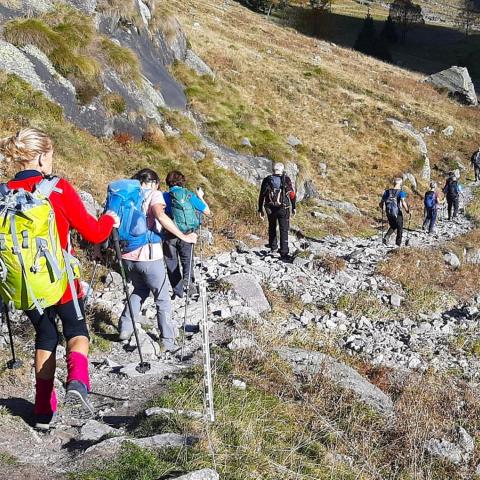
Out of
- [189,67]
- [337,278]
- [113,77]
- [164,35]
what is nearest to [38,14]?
[113,77]

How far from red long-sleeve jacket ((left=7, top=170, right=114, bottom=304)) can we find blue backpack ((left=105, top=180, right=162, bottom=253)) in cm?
226

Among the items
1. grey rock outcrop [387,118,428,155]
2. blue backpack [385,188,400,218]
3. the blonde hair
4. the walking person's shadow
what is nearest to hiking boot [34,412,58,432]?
the walking person's shadow

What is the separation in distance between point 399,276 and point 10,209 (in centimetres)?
1137

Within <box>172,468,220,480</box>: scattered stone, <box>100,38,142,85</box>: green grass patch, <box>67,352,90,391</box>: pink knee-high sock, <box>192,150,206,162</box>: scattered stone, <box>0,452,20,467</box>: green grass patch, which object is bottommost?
<box>0,452,20,467</box>: green grass patch

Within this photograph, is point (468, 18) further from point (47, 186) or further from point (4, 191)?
point (4, 191)

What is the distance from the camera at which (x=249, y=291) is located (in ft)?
33.1

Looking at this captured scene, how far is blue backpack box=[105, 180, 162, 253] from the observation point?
663cm

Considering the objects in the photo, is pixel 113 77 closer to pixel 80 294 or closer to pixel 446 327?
pixel 446 327

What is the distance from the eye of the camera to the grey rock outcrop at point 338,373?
6703 millimetres

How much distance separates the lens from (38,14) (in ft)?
58.0

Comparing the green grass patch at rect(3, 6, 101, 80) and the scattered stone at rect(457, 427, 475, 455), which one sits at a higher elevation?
the green grass patch at rect(3, 6, 101, 80)

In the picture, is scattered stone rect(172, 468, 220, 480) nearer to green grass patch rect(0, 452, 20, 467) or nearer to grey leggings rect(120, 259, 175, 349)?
green grass patch rect(0, 452, 20, 467)

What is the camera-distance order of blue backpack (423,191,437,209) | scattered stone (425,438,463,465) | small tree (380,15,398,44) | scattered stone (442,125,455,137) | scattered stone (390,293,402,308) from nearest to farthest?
scattered stone (425,438,463,465), scattered stone (390,293,402,308), blue backpack (423,191,437,209), scattered stone (442,125,455,137), small tree (380,15,398,44)

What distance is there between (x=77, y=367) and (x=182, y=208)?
521 centimetres
